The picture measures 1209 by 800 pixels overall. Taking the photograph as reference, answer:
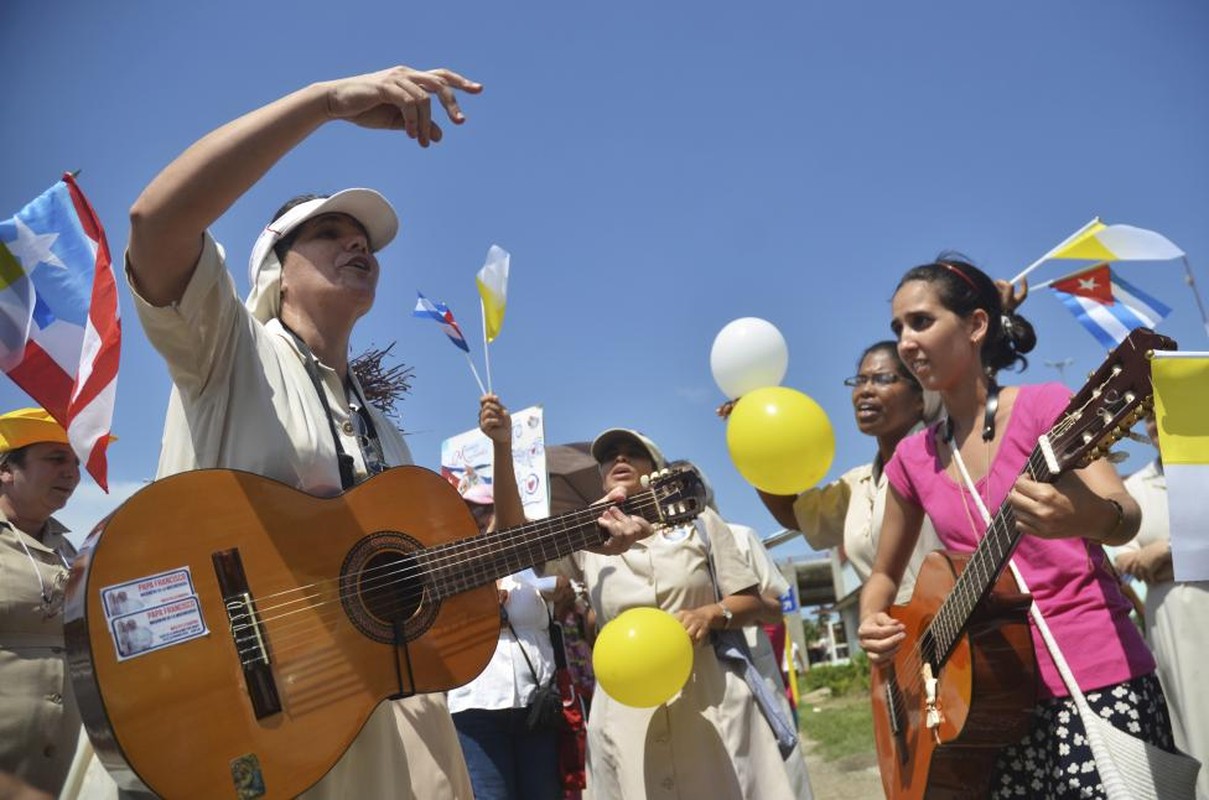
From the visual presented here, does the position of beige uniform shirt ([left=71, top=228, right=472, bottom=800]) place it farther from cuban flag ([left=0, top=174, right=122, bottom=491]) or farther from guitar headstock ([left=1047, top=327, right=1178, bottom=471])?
guitar headstock ([left=1047, top=327, right=1178, bottom=471])

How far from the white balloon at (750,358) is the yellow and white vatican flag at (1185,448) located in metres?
3.37

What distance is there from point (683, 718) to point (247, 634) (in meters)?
2.64

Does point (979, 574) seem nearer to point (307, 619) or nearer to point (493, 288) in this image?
point (307, 619)

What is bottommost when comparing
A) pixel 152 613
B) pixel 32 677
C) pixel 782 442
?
pixel 32 677

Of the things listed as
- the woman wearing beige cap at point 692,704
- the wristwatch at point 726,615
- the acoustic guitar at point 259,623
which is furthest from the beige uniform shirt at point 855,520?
the acoustic guitar at point 259,623

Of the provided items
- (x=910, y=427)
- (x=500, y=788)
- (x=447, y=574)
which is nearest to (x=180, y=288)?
(x=447, y=574)

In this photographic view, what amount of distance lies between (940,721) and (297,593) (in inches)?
70.8

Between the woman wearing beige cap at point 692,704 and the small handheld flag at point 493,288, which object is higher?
the small handheld flag at point 493,288

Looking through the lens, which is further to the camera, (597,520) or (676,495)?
(676,495)

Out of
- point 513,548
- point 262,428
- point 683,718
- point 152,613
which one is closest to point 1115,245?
point 683,718

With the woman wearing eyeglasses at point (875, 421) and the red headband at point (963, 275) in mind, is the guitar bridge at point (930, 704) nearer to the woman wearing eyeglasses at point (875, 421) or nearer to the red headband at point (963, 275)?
the red headband at point (963, 275)

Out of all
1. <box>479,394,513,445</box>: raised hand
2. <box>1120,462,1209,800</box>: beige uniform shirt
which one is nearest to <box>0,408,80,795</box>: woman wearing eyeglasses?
<box>479,394,513,445</box>: raised hand

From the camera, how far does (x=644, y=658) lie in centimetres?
377

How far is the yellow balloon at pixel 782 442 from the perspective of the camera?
14.0 ft
